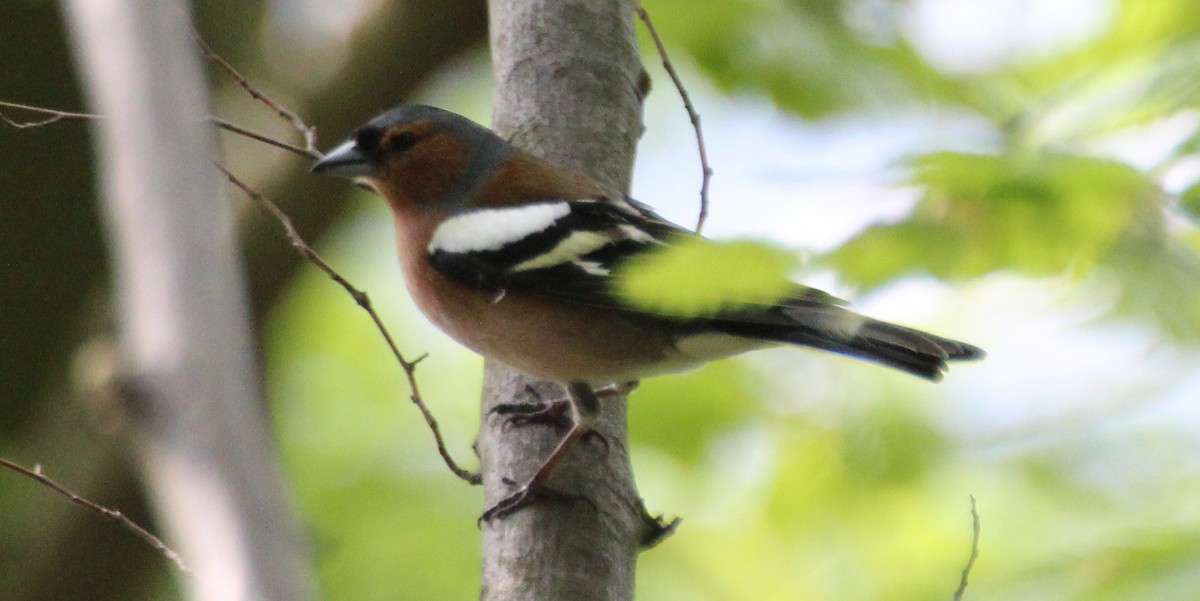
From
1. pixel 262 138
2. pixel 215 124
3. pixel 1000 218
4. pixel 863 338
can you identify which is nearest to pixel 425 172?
pixel 262 138

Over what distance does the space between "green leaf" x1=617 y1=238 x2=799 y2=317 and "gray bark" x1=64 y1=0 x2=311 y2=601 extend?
82 centimetres

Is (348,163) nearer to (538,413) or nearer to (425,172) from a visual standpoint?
(425,172)

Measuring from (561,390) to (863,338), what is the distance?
1.04m

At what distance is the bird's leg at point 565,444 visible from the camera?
3.23 m

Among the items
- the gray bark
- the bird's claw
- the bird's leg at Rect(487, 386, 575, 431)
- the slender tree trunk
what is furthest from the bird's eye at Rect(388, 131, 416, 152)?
the gray bark

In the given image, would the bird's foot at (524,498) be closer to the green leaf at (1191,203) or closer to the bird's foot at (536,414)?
the bird's foot at (536,414)

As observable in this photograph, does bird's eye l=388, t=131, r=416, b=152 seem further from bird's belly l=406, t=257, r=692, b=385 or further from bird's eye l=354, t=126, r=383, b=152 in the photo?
bird's belly l=406, t=257, r=692, b=385

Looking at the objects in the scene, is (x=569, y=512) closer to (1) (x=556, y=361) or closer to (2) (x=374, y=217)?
(1) (x=556, y=361)

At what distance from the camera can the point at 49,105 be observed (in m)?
6.32

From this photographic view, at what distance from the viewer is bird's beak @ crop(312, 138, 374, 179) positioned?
433 cm

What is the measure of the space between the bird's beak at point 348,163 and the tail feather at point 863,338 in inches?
63.9

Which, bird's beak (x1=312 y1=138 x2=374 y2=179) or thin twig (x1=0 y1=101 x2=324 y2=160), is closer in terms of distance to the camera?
thin twig (x1=0 y1=101 x2=324 y2=160)

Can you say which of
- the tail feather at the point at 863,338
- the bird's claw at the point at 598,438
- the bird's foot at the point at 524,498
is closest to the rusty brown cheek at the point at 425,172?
the bird's claw at the point at 598,438

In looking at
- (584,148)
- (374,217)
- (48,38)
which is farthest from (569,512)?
(374,217)
